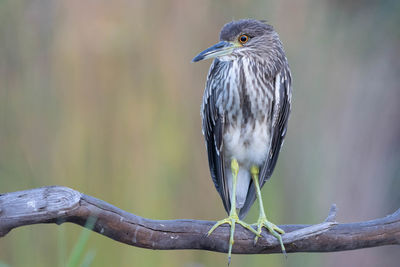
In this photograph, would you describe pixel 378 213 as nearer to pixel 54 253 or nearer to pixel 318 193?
pixel 318 193

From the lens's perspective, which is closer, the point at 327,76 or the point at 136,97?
the point at 136,97

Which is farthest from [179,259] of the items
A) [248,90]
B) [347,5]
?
[347,5]

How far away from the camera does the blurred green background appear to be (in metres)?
2.83

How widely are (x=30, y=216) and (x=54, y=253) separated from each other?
47.0 inches

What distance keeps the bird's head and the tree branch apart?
721mm

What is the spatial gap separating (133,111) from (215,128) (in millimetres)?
674

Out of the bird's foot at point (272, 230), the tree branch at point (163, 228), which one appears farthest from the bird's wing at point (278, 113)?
the tree branch at point (163, 228)

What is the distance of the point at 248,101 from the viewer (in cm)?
233

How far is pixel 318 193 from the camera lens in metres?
3.25

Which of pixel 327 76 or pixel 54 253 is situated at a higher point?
pixel 327 76

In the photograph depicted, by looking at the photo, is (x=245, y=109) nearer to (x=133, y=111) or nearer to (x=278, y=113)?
(x=278, y=113)

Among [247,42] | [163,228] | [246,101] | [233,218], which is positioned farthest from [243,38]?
[163,228]

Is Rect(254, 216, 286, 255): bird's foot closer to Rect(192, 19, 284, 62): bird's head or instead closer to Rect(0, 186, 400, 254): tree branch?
Rect(0, 186, 400, 254): tree branch

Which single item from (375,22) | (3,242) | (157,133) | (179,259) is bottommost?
(179,259)
